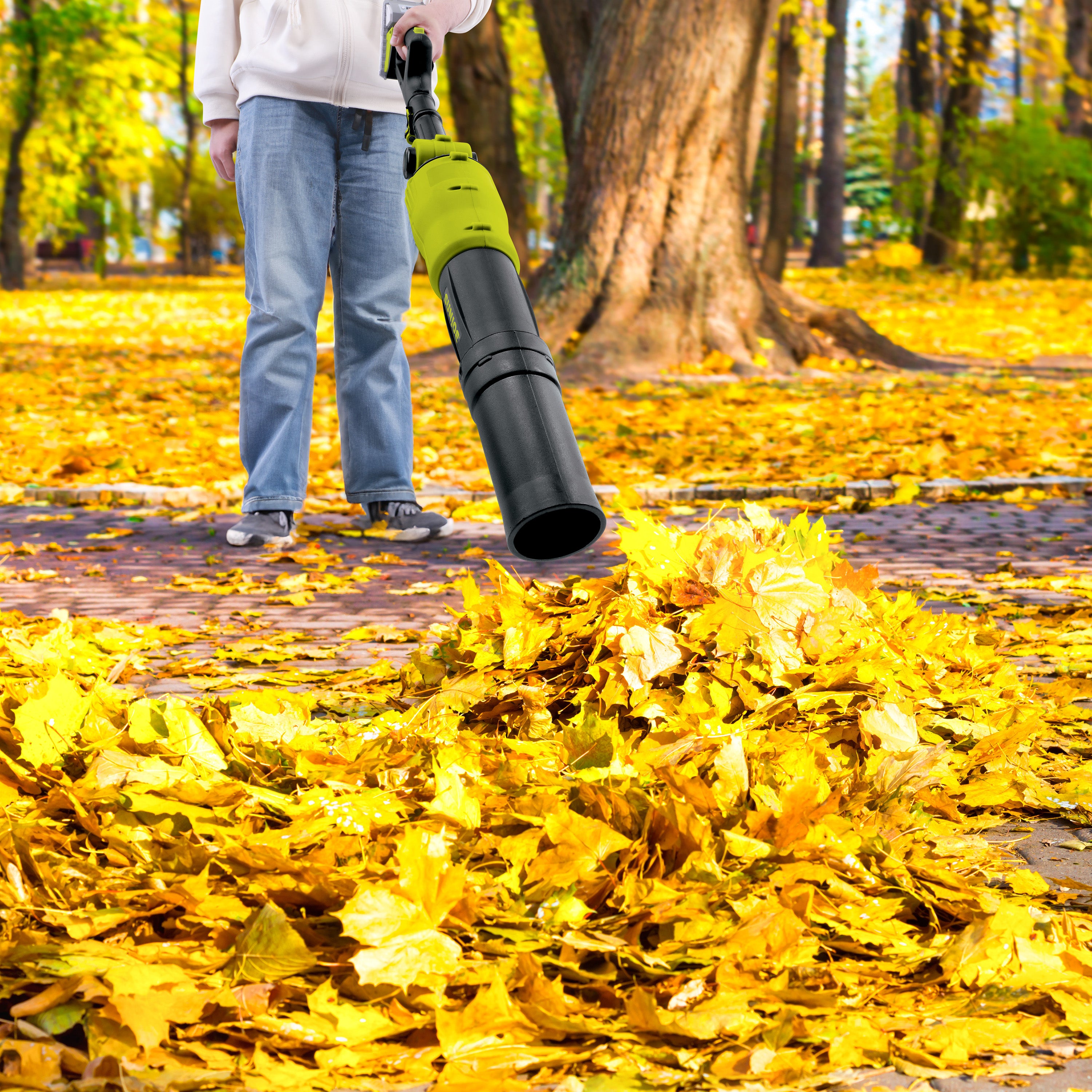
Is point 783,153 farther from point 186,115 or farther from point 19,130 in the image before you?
point 186,115

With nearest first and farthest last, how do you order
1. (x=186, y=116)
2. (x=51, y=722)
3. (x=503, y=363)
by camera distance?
(x=503, y=363), (x=51, y=722), (x=186, y=116)

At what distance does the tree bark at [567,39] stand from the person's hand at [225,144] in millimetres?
7531

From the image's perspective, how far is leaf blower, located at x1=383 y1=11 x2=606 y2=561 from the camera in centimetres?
235

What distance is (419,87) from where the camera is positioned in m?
2.79

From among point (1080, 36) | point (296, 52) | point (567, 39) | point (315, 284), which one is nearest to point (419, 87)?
point (296, 52)

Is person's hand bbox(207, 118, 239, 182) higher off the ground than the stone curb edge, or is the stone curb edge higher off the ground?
person's hand bbox(207, 118, 239, 182)

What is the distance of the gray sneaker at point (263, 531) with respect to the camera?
5.39 meters

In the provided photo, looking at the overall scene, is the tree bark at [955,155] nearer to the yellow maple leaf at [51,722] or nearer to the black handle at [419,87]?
the black handle at [419,87]

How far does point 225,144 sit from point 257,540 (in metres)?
1.56

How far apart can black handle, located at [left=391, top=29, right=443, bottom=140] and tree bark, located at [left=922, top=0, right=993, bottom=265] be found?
70.0ft

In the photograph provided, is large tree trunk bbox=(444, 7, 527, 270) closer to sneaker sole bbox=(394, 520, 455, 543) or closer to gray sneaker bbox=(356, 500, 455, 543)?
gray sneaker bbox=(356, 500, 455, 543)

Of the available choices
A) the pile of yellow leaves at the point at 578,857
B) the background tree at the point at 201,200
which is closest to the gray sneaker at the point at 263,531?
the pile of yellow leaves at the point at 578,857

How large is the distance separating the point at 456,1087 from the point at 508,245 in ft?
4.76

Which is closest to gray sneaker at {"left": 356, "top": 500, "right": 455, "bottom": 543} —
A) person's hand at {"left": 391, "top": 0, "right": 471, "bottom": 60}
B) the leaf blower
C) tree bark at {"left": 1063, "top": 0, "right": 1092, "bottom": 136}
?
person's hand at {"left": 391, "top": 0, "right": 471, "bottom": 60}
